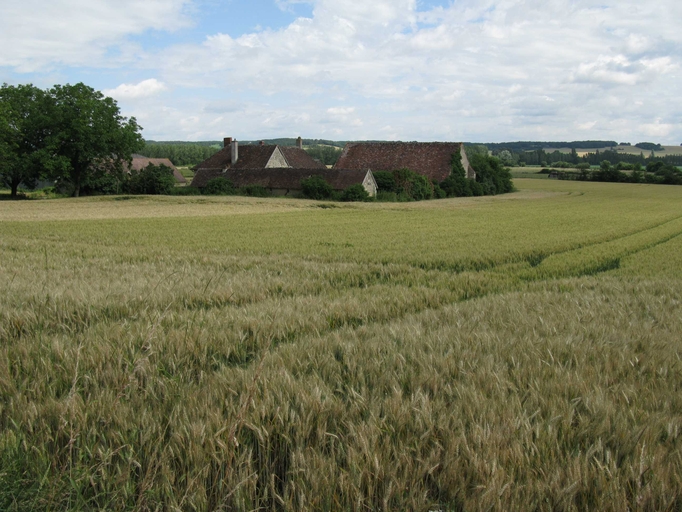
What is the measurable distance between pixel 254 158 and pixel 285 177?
27.6ft

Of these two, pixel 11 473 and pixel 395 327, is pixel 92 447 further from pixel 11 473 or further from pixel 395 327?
pixel 395 327

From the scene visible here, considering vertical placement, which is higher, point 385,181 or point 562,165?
point 562,165

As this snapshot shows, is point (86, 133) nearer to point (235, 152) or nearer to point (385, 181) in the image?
point (235, 152)

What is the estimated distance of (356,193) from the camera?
1884 inches

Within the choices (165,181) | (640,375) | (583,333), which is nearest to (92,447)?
(640,375)

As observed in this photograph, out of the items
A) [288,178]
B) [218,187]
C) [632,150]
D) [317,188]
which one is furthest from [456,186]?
[632,150]

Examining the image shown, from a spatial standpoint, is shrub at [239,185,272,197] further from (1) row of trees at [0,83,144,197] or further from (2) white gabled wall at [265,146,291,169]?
(1) row of trees at [0,83,144,197]

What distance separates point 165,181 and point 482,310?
51.3 meters

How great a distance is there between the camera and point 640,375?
4254 millimetres

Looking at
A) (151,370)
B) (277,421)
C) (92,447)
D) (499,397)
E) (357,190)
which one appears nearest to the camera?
(92,447)

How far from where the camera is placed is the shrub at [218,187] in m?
52.3

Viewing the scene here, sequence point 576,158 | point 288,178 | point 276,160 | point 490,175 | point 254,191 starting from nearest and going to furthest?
point 254,191
point 288,178
point 276,160
point 490,175
point 576,158

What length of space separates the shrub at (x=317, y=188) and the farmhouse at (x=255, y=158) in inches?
361

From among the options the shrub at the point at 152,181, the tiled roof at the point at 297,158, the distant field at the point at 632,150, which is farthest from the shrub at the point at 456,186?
the distant field at the point at 632,150
